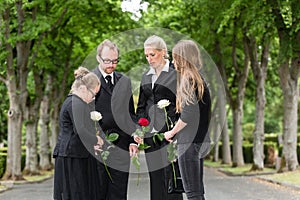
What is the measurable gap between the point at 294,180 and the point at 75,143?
1150 cm

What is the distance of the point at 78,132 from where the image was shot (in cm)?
807

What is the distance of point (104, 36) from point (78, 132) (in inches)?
870

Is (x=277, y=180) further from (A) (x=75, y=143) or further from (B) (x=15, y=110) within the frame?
(A) (x=75, y=143)

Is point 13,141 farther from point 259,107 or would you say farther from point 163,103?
point 163,103

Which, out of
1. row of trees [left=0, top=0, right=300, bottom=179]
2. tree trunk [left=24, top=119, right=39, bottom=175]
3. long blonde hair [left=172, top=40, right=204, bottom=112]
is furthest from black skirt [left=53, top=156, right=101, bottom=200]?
tree trunk [left=24, top=119, right=39, bottom=175]

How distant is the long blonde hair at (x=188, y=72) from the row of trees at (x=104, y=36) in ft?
37.3

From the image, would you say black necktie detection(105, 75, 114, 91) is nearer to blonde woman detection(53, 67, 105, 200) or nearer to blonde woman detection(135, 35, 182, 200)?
blonde woman detection(53, 67, 105, 200)

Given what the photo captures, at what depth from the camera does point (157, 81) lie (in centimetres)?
783

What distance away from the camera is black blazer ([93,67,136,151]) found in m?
8.15

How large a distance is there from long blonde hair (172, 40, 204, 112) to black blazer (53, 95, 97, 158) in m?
Result: 1.51

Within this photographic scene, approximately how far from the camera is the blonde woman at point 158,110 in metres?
7.72

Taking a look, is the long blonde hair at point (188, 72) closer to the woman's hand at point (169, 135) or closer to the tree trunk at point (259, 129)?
the woman's hand at point (169, 135)

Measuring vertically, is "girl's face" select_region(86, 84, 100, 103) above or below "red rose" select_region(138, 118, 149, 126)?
above

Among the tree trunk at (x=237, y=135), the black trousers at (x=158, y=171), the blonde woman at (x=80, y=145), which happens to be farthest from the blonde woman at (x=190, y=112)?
the tree trunk at (x=237, y=135)
